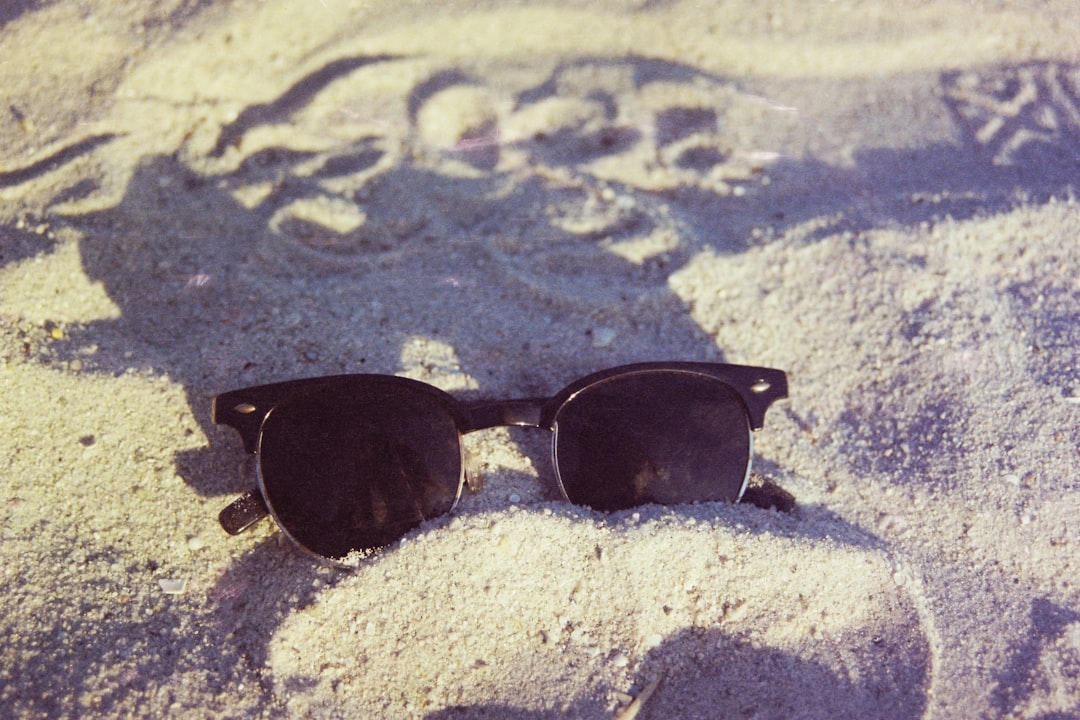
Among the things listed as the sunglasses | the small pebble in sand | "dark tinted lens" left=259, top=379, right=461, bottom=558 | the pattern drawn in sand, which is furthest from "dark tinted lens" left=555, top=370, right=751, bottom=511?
the pattern drawn in sand

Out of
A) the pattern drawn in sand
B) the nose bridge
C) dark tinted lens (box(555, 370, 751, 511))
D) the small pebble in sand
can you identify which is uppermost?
the pattern drawn in sand

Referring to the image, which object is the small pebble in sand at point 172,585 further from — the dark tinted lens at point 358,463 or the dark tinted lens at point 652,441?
the dark tinted lens at point 652,441

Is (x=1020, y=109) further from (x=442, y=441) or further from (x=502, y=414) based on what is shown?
(x=442, y=441)

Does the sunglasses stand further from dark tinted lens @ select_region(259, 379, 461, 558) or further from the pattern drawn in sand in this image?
the pattern drawn in sand

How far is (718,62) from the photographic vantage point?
2.10 metres

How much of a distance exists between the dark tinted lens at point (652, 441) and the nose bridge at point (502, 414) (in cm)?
5

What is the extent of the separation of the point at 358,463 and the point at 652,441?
1.97ft

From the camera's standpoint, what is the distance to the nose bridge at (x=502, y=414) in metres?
1.46

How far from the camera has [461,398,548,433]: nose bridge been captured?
4.79 feet

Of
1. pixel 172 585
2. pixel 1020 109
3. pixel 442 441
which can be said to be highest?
pixel 1020 109

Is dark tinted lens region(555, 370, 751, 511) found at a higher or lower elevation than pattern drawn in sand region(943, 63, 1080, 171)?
lower

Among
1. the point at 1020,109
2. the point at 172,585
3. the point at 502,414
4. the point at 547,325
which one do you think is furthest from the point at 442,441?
the point at 1020,109

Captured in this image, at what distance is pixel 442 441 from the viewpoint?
1.43m

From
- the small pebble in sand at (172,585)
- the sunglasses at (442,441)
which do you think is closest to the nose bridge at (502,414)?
the sunglasses at (442,441)
